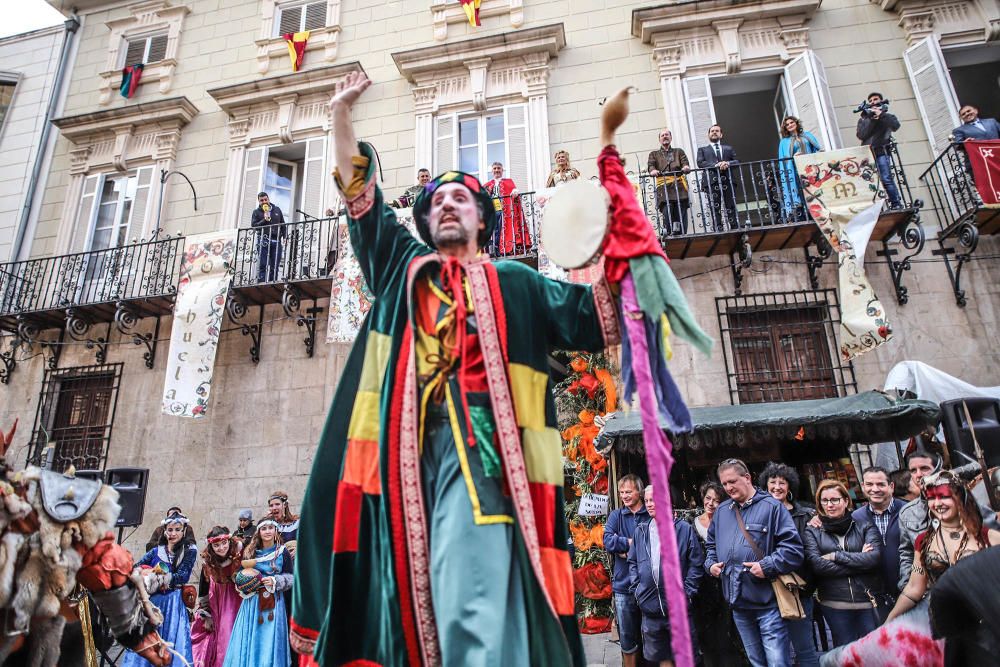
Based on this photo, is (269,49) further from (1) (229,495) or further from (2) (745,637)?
(2) (745,637)

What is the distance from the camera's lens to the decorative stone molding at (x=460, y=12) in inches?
470

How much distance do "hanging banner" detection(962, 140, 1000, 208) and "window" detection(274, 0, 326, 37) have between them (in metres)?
11.1

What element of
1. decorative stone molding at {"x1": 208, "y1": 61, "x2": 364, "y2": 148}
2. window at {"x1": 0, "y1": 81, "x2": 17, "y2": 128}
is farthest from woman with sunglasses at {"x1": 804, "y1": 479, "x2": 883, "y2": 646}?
window at {"x1": 0, "y1": 81, "x2": 17, "y2": 128}

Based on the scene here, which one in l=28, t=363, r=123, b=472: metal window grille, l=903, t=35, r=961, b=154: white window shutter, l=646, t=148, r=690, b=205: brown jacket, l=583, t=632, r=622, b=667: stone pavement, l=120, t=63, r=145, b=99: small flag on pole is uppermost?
l=120, t=63, r=145, b=99: small flag on pole

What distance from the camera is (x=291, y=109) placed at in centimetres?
1239

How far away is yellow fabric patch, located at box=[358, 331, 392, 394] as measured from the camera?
229 centimetres

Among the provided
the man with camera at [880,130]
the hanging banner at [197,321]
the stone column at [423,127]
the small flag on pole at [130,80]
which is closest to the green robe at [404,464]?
the hanging banner at [197,321]

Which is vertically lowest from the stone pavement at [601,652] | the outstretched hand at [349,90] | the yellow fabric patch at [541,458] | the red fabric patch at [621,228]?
the stone pavement at [601,652]

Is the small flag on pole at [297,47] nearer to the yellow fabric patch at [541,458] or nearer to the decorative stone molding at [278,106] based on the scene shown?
the decorative stone molding at [278,106]

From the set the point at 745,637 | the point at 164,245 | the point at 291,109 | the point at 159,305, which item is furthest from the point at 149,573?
the point at 291,109

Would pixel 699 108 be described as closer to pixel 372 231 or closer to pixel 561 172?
pixel 561 172

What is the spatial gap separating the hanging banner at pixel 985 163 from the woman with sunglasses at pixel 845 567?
615 cm

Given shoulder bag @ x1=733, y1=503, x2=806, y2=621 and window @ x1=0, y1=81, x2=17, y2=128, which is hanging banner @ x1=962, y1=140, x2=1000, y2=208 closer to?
shoulder bag @ x1=733, y1=503, x2=806, y2=621

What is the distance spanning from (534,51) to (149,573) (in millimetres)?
9856
